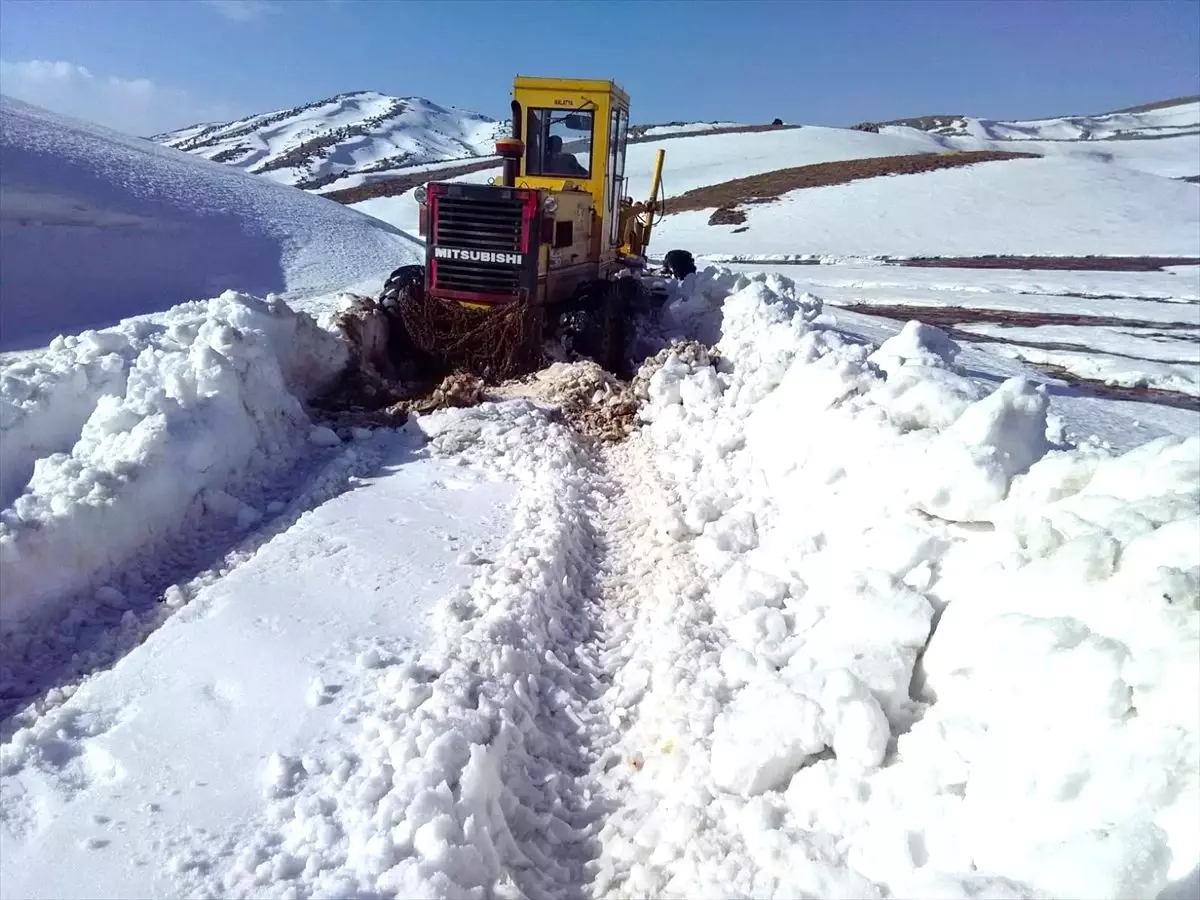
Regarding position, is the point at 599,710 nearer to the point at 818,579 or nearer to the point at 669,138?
the point at 818,579

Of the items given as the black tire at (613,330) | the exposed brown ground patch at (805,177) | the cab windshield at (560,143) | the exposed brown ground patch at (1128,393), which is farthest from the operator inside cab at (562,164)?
the exposed brown ground patch at (805,177)

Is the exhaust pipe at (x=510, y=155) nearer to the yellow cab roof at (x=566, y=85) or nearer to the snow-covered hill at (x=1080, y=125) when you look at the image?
the yellow cab roof at (x=566, y=85)

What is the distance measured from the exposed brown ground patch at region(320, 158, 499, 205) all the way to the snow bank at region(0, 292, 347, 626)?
91.4 feet

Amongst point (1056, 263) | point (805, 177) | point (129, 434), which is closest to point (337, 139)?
point (805, 177)

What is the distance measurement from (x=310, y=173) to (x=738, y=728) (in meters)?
51.5

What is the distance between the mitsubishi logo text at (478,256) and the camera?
848cm

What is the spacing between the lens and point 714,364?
27.6ft

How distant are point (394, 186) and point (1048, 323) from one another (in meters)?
30.7

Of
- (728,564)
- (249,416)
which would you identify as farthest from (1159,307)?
(249,416)

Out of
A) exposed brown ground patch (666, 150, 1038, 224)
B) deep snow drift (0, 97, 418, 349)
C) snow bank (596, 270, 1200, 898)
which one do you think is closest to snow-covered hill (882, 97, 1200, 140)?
exposed brown ground patch (666, 150, 1038, 224)

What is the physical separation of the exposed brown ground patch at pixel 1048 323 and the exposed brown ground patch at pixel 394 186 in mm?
21604

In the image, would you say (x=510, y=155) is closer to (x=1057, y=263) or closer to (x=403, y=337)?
(x=403, y=337)

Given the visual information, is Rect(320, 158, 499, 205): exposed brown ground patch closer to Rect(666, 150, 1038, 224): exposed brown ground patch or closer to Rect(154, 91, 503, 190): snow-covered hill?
Rect(154, 91, 503, 190): snow-covered hill

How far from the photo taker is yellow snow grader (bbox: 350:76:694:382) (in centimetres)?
847
